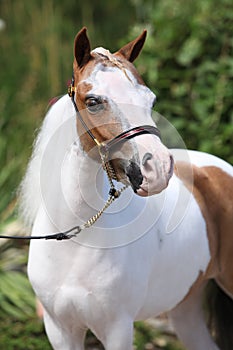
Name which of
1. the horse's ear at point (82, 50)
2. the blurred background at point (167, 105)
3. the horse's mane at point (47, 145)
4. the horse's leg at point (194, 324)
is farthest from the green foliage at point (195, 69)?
the horse's ear at point (82, 50)

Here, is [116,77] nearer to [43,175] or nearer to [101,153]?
[101,153]

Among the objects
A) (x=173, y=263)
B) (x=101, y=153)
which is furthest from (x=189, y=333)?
(x=101, y=153)

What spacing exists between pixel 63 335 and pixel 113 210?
471 millimetres

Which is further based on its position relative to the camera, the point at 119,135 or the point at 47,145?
the point at 47,145

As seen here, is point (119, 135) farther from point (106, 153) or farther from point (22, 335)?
point (22, 335)

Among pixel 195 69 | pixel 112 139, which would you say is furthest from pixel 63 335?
pixel 195 69

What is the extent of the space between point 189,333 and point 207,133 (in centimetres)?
147

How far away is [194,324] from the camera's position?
9.66ft

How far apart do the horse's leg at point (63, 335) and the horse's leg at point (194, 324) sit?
27.2 inches

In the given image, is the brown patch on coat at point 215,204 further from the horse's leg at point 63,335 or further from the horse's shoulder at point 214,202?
the horse's leg at point 63,335

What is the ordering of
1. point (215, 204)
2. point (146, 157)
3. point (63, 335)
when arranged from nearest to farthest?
point (146, 157)
point (63, 335)
point (215, 204)

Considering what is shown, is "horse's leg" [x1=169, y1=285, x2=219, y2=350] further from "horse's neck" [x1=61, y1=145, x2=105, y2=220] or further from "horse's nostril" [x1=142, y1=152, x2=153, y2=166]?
"horse's nostril" [x1=142, y1=152, x2=153, y2=166]

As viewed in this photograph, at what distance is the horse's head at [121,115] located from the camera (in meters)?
1.86

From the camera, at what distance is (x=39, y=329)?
12.1ft
